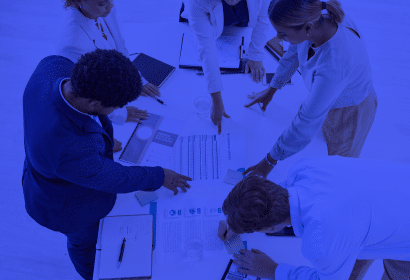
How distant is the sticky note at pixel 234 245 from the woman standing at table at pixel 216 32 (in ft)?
1.78

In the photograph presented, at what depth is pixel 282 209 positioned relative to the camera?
0.99m

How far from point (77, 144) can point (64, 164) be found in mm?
79

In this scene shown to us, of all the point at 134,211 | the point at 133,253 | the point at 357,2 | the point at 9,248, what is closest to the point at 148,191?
the point at 134,211

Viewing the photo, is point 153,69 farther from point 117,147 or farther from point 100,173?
point 100,173

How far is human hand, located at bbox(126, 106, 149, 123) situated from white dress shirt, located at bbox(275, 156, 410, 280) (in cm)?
88

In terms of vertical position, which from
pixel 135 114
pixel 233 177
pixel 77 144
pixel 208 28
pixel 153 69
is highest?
pixel 208 28

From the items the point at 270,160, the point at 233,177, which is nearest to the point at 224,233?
the point at 233,177

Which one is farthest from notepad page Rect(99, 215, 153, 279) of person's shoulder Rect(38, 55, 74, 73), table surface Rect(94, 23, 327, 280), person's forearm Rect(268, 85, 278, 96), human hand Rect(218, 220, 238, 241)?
person's forearm Rect(268, 85, 278, 96)

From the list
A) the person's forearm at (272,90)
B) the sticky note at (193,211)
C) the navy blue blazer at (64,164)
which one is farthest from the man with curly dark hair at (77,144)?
the person's forearm at (272,90)

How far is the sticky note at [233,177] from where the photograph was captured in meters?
1.40

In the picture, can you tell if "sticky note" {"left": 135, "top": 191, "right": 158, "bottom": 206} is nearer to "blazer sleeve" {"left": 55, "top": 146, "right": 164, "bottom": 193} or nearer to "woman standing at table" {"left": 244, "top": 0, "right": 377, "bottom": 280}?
"blazer sleeve" {"left": 55, "top": 146, "right": 164, "bottom": 193}

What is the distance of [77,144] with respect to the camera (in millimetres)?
1020

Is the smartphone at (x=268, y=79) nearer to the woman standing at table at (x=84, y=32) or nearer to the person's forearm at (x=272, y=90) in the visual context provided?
the person's forearm at (x=272, y=90)

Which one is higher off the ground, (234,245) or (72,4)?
(72,4)
